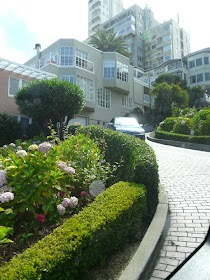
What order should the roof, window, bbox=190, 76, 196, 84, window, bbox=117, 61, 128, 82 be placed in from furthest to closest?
window, bbox=190, 76, 196, 84 < window, bbox=117, 61, 128, 82 < the roof

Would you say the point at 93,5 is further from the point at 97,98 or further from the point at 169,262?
the point at 169,262

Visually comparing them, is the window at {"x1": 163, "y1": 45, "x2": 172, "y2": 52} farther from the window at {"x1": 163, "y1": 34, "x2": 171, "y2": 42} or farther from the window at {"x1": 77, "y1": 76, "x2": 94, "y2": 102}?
the window at {"x1": 77, "y1": 76, "x2": 94, "y2": 102}

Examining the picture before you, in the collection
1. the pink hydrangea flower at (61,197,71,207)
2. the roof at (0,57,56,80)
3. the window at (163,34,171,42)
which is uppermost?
the window at (163,34,171,42)

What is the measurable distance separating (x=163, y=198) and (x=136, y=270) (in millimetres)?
2165

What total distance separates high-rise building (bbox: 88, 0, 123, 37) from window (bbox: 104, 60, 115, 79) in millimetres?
55177

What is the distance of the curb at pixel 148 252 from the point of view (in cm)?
245

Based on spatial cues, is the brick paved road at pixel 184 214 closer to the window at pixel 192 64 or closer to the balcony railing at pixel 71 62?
the balcony railing at pixel 71 62

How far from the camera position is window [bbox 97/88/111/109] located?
1152 inches

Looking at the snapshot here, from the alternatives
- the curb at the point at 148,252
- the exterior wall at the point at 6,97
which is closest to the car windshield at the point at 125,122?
the exterior wall at the point at 6,97

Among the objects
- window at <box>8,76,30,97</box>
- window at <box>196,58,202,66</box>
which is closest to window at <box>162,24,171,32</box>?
window at <box>196,58,202,66</box>

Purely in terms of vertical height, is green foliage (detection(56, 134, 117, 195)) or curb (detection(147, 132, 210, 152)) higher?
curb (detection(147, 132, 210, 152))

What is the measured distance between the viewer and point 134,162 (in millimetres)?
4641

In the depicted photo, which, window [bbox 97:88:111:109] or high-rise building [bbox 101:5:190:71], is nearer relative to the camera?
window [bbox 97:88:111:109]

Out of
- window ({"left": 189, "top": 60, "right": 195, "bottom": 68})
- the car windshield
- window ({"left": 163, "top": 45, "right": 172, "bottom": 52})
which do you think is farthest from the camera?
window ({"left": 163, "top": 45, "right": 172, "bottom": 52})
